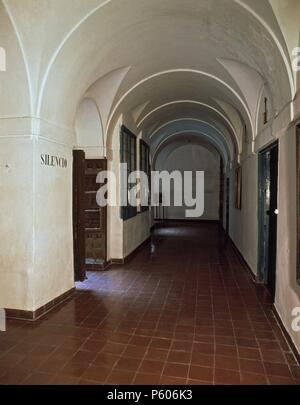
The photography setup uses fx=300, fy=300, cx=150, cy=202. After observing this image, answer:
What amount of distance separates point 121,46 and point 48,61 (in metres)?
1.41

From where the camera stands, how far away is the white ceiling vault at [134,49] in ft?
11.5

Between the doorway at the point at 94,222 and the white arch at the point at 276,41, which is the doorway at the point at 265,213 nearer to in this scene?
the white arch at the point at 276,41

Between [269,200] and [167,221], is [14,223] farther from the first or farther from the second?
[167,221]

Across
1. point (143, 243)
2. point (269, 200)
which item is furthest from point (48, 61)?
point (143, 243)

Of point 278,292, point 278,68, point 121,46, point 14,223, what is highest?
point 121,46

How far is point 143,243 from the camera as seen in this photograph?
32.3 feet

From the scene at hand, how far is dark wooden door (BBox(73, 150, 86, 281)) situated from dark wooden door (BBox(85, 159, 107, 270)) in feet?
4.35

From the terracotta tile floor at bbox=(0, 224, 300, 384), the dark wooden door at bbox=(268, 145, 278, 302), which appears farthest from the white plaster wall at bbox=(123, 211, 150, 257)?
the dark wooden door at bbox=(268, 145, 278, 302)

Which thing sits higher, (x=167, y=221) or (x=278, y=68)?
(x=278, y=68)

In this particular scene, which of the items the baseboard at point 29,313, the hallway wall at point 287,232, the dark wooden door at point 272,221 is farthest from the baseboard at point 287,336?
the baseboard at point 29,313

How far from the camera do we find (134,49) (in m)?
5.10

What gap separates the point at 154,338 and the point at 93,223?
3.68 m

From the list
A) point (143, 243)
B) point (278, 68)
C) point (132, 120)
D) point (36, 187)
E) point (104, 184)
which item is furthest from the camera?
point (143, 243)
